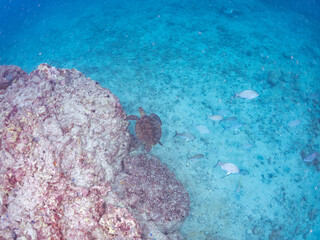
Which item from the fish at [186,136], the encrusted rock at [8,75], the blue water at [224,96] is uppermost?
the encrusted rock at [8,75]

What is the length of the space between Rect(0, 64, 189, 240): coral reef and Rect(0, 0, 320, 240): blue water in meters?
1.08

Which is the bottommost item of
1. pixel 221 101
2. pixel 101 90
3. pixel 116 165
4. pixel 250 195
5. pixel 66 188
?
pixel 250 195

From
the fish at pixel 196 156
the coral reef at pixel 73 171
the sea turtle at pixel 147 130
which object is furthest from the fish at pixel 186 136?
the coral reef at pixel 73 171

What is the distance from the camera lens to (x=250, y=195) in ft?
16.1

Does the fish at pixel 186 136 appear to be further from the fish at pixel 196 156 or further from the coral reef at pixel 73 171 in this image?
the coral reef at pixel 73 171

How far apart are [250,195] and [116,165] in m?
3.59

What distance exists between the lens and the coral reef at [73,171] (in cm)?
299

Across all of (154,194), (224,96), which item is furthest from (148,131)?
(224,96)

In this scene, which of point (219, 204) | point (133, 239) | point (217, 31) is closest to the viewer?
point (133, 239)

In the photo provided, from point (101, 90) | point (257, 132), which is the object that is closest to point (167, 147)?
point (101, 90)

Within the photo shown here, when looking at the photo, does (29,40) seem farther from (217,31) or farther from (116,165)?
(116,165)

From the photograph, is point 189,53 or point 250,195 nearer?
point 250,195

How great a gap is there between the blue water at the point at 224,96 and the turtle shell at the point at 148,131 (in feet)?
2.08

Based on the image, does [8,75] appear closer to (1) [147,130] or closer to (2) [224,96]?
(1) [147,130]
